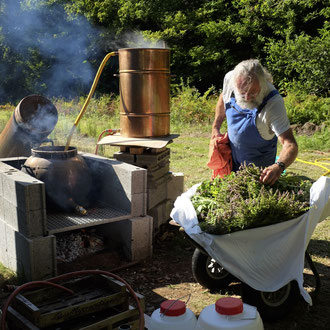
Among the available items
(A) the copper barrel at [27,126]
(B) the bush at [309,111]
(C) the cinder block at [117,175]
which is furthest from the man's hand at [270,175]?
(B) the bush at [309,111]

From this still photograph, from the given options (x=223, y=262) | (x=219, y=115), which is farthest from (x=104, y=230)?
(x=223, y=262)

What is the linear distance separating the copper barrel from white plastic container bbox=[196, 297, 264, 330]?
13.8ft

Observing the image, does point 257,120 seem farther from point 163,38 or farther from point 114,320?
point 163,38

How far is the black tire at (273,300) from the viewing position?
10.5ft

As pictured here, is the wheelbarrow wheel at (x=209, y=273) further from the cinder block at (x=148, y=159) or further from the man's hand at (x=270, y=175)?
the cinder block at (x=148, y=159)

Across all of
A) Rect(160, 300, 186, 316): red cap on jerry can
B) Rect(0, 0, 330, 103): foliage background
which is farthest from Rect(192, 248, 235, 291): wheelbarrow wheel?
Rect(0, 0, 330, 103): foliage background

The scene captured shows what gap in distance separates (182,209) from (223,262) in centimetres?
51

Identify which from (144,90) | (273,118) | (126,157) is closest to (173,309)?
(273,118)

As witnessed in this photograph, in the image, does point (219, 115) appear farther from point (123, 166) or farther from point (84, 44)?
point (84, 44)

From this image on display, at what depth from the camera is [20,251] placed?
3.93 m

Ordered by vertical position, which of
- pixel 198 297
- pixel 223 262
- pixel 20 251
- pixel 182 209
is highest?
pixel 182 209

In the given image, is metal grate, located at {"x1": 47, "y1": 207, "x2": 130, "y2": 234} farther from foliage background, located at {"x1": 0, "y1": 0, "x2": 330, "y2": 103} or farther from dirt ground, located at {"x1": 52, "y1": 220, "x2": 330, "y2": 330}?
foliage background, located at {"x1": 0, "y1": 0, "x2": 330, "y2": 103}

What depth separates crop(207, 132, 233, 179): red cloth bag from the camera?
393 cm

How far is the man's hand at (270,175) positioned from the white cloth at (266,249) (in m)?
0.32
